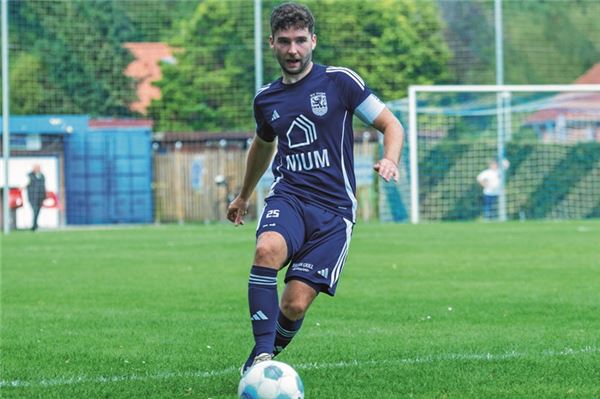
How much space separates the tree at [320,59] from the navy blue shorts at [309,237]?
101ft

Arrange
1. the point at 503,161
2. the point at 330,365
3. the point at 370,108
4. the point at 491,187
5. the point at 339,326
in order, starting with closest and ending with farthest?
1. the point at 370,108
2. the point at 330,365
3. the point at 339,326
4. the point at 491,187
5. the point at 503,161

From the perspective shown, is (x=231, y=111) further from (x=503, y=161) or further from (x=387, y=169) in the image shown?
(x=387, y=169)

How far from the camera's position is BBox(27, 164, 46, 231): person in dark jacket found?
3525 cm

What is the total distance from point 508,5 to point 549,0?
214 inches

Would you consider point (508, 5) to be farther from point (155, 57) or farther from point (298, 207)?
point (298, 207)

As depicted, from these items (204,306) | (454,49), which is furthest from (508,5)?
(204,306)

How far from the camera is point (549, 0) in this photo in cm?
4978

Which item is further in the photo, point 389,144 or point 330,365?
point 330,365

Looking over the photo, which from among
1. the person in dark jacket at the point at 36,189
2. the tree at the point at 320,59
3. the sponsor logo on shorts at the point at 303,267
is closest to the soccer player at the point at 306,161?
the sponsor logo on shorts at the point at 303,267

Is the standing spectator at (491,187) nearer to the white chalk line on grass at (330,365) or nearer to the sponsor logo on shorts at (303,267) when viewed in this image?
the white chalk line on grass at (330,365)

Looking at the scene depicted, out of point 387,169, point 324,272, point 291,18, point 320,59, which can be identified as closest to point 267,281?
point 324,272

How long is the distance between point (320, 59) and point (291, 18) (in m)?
32.5

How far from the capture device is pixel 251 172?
7.65 m

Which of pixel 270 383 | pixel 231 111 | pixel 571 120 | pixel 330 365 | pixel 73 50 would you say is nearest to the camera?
pixel 270 383
